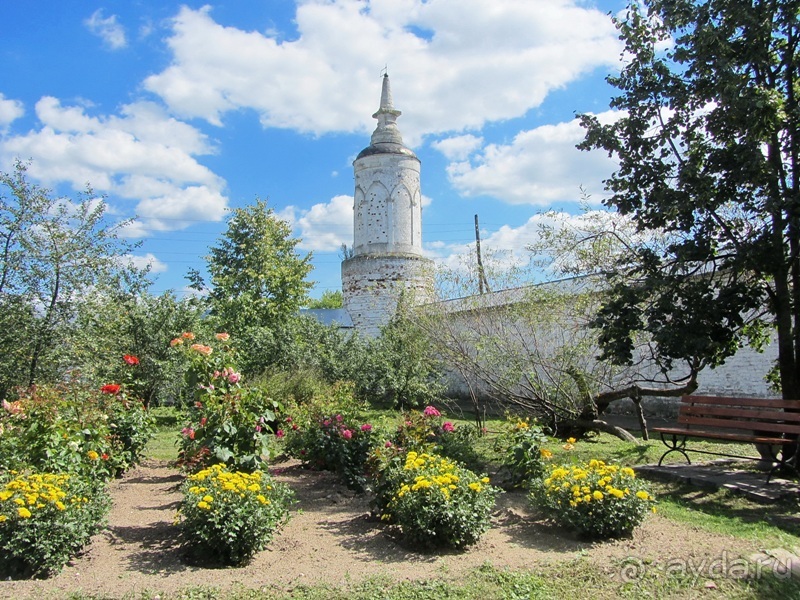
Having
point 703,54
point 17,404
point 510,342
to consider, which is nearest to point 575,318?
point 510,342

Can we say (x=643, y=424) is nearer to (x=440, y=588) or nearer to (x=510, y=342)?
(x=510, y=342)

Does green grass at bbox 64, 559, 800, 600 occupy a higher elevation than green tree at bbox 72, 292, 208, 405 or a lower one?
lower

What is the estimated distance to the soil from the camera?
378 centimetres

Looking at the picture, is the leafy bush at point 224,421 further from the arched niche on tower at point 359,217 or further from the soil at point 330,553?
the arched niche on tower at point 359,217

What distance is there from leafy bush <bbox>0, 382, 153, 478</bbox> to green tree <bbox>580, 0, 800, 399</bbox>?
5.58 m

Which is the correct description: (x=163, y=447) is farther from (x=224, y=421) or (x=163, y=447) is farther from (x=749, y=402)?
(x=749, y=402)

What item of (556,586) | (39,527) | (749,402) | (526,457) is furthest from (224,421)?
(749,402)

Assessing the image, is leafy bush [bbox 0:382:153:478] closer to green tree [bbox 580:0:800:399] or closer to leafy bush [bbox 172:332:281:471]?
leafy bush [bbox 172:332:281:471]

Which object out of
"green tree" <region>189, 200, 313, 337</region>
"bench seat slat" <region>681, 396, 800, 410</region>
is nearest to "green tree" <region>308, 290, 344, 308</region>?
"green tree" <region>189, 200, 313, 337</region>

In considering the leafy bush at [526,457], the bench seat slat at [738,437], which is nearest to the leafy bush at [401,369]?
the bench seat slat at [738,437]

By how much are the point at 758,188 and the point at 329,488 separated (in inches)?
231

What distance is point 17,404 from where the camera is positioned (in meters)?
5.80

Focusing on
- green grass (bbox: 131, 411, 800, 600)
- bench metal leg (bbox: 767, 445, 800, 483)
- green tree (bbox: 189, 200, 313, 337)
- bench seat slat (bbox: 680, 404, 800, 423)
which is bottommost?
green grass (bbox: 131, 411, 800, 600)

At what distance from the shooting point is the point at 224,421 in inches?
217
